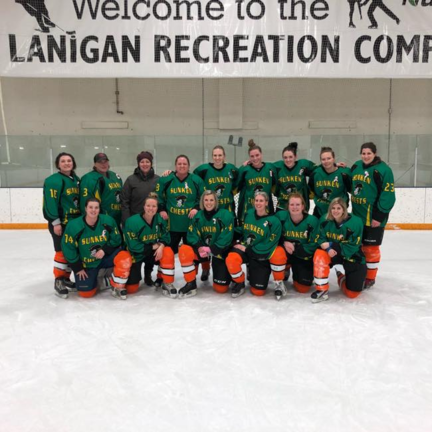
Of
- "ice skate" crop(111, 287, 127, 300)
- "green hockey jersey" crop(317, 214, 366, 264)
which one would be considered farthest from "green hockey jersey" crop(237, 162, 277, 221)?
"ice skate" crop(111, 287, 127, 300)

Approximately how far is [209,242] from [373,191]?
1.27 meters

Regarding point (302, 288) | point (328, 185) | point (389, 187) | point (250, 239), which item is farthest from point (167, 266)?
point (389, 187)

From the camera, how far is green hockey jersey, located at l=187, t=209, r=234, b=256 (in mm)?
3061

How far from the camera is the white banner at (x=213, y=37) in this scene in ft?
17.2

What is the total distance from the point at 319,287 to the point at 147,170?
1.71 m

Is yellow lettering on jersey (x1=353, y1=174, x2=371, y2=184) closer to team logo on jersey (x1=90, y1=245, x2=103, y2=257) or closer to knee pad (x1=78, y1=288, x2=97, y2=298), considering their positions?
team logo on jersey (x1=90, y1=245, x2=103, y2=257)

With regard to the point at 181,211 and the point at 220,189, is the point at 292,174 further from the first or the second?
the point at 181,211

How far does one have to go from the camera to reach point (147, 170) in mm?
3596

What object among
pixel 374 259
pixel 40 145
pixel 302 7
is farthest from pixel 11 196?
pixel 374 259

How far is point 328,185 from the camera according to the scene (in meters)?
3.29

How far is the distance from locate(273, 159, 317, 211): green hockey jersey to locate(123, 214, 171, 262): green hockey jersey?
3.47 feet

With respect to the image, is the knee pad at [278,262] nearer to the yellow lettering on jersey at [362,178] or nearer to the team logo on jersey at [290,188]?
the team logo on jersey at [290,188]

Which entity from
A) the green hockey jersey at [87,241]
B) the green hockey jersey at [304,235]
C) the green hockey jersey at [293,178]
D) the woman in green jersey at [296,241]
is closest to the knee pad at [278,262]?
the woman in green jersey at [296,241]

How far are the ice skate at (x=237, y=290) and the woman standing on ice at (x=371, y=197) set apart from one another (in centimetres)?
96
